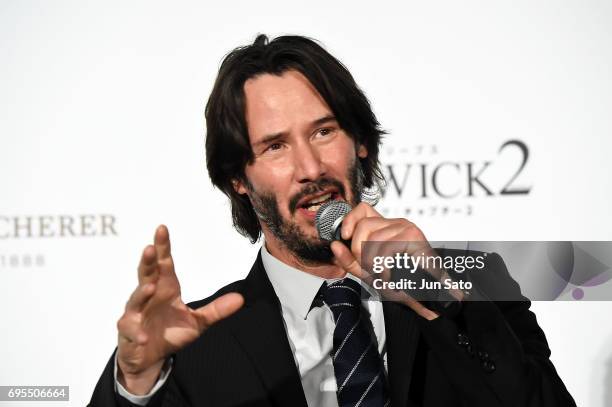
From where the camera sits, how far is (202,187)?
2.89m

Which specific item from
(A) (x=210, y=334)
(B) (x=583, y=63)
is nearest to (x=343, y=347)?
(A) (x=210, y=334)

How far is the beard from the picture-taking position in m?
1.96

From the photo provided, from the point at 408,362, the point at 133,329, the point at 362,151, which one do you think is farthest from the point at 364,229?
the point at 362,151

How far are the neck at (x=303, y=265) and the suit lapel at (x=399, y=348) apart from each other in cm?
24

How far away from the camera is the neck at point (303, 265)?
2.09 metres

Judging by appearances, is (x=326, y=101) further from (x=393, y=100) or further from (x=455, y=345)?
(x=455, y=345)

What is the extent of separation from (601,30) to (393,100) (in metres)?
0.91

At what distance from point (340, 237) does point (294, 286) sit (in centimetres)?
61

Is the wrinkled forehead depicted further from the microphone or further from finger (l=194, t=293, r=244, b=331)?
finger (l=194, t=293, r=244, b=331)

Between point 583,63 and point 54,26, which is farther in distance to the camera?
point 54,26

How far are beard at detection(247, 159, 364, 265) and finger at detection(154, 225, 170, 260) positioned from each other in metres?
0.71

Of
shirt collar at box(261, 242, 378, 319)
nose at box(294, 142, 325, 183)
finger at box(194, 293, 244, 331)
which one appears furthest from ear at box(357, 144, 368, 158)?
finger at box(194, 293, 244, 331)

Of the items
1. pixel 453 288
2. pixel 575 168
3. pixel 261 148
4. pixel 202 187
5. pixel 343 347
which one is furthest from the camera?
pixel 202 187

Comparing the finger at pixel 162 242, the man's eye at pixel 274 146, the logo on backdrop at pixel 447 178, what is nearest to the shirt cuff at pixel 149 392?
the finger at pixel 162 242
